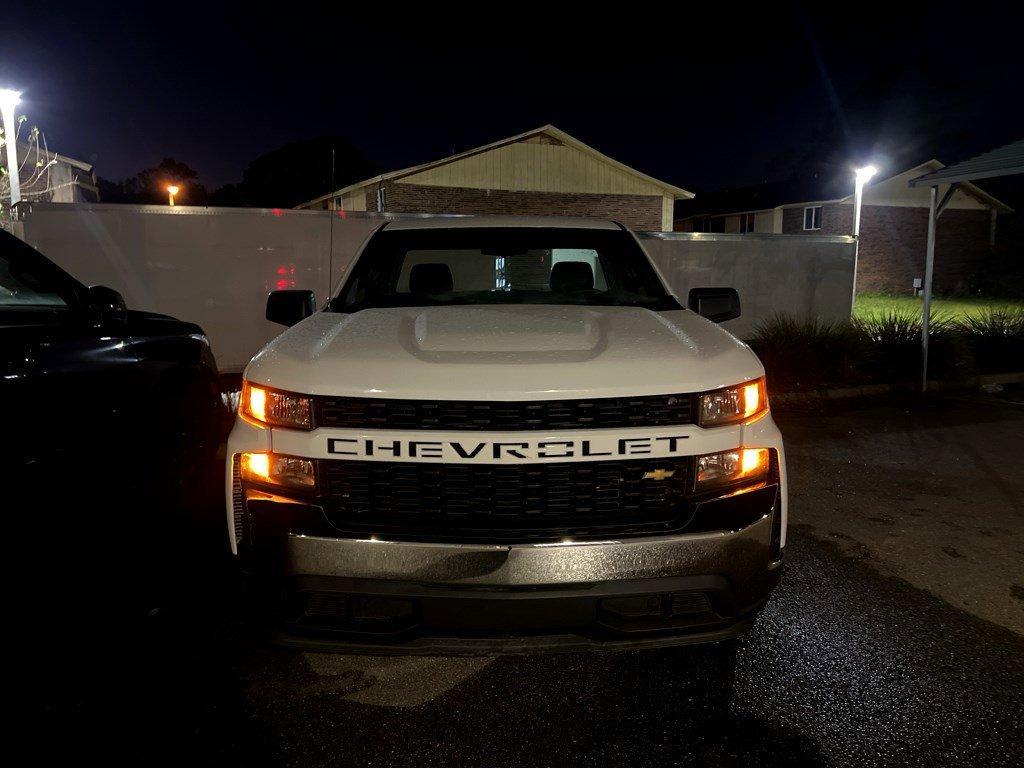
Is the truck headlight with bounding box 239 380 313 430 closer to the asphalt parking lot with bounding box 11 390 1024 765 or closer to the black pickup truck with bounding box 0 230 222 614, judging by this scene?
the asphalt parking lot with bounding box 11 390 1024 765

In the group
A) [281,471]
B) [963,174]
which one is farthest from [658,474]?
[963,174]

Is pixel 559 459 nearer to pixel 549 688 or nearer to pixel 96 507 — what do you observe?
pixel 549 688

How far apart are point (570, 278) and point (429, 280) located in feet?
2.41

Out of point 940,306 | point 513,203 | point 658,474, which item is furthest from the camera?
point 940,306

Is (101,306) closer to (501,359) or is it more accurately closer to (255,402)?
(255,402)

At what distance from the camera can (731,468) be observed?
7.79 feet

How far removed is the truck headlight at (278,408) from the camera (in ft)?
7.65

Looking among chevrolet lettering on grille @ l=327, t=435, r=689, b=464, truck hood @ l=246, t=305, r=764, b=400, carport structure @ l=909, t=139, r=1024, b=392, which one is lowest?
chevrolet lettering on grille @ l=327, t=435, r=689, b=464

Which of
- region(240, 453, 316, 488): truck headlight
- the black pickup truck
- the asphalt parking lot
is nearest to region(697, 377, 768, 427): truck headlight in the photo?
the asphalt parking lot

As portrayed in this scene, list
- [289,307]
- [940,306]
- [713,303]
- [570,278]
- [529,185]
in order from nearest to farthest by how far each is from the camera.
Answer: [289,307] < [713,303] < [570,278] < [529,185] < [940,306]

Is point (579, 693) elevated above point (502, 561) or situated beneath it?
situated beneath

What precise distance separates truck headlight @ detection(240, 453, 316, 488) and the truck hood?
22cm

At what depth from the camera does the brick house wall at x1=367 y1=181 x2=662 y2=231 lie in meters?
24.0

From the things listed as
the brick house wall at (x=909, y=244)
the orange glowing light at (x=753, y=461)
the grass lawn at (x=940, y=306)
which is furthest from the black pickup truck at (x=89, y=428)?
the brick house wall at (x=909, y=244)
